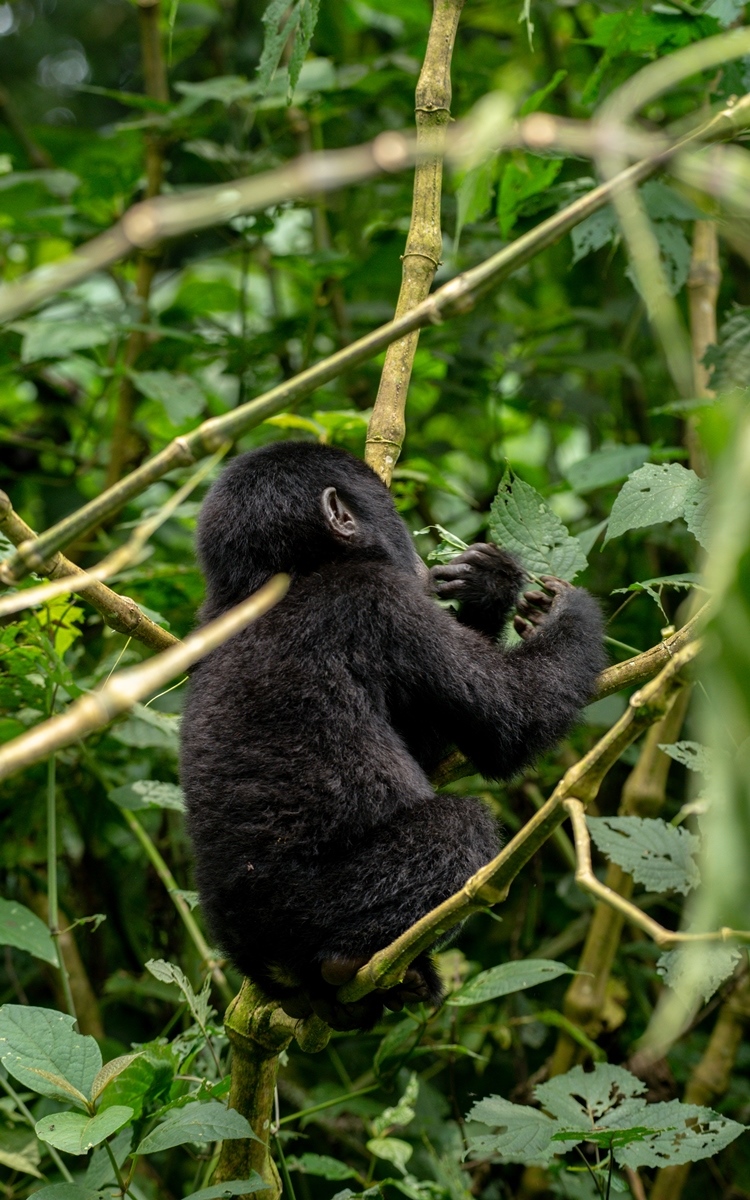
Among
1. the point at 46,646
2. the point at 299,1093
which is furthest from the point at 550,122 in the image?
the point at 299,1093

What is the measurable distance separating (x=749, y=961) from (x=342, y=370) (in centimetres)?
214

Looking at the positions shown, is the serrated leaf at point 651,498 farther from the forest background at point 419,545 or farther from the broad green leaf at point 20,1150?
the broad green leaf at point 20,1150

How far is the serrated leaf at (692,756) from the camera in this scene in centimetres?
205

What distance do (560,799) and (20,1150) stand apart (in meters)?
1.89

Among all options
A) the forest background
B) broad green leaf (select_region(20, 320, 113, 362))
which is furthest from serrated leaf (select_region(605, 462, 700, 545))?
broad green leaf (select_region(20, 320, 113, 362))

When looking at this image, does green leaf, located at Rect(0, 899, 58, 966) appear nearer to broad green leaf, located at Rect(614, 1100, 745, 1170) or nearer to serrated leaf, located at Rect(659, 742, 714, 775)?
broad green leaf, located at Rect(614, 1100, 745, 1170)

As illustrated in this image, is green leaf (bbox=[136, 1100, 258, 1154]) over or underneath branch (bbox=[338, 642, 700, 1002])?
underneath

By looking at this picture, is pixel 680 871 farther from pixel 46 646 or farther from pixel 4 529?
pixel 4 529

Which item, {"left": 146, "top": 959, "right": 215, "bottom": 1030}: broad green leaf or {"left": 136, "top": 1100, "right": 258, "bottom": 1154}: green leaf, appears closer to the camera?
{"left": 136, "top": 1100, "right": 258, "bottom": 1154}: green leaf

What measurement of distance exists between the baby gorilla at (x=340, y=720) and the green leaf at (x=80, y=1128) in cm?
33

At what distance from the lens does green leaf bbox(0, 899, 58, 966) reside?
2.16m

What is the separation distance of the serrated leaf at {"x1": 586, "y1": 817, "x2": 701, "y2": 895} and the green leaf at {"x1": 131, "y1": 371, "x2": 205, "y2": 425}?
173 centimetres

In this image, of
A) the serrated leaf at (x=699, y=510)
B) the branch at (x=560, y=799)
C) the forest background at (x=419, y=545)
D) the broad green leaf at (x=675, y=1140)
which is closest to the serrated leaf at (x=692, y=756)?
the forest background at (x=419, y=545)

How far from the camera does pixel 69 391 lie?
4.57 m
